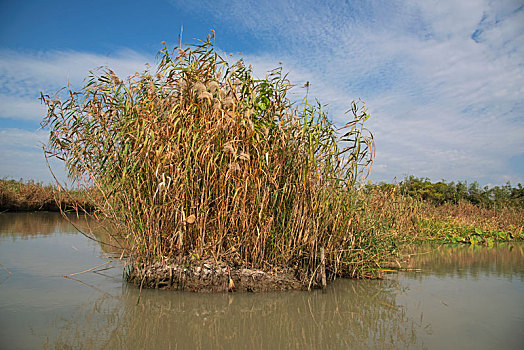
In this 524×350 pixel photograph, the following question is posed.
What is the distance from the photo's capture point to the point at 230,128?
3.51 metres

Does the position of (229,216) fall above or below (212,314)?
above

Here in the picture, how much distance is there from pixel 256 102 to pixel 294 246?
1555 mm

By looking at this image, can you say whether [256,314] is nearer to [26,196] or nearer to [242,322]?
[242,322]

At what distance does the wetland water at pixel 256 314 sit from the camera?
246 cm

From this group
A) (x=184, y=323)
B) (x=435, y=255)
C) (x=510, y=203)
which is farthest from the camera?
(x=510, y=203)

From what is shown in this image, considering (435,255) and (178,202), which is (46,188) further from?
(435,255)

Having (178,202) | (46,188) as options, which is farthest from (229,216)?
(46,188)

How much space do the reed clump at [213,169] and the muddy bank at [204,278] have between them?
6 centimetres

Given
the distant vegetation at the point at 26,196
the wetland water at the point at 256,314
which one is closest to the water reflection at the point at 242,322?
the wetland water at the point at 256,314

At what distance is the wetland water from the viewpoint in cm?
246

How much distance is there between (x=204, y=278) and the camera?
3451 mm

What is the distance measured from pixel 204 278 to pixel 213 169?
3.53 ft

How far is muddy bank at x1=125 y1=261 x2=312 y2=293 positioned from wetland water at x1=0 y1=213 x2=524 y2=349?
10cm

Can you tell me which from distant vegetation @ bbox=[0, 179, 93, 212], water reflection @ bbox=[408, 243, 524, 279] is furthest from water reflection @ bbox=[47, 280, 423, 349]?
distant vegetation @ bbox=[0, 179, 93, 212]
